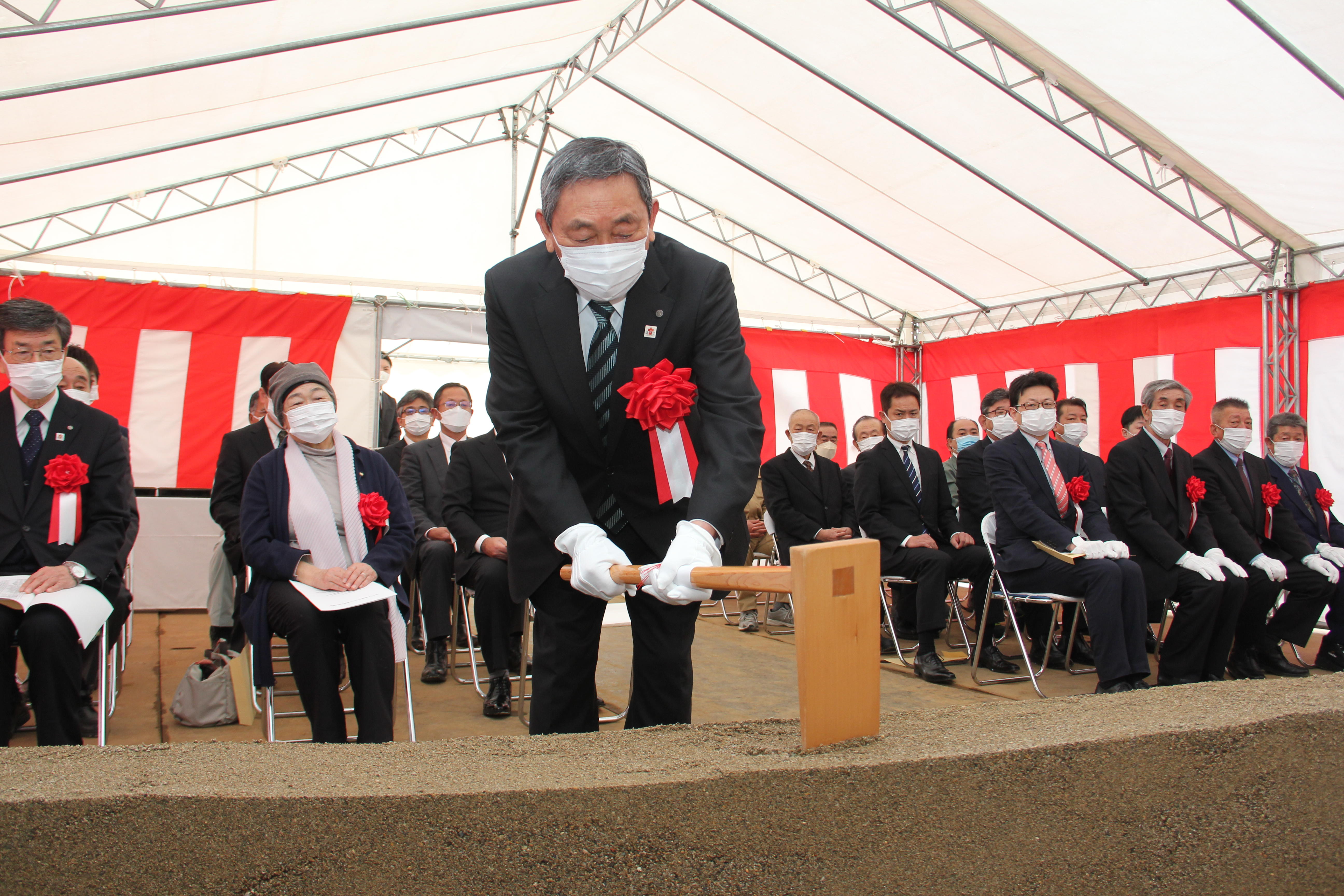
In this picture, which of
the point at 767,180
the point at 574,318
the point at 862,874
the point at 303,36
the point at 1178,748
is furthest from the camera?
the point at 767,180

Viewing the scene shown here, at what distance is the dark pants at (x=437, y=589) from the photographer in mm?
4945

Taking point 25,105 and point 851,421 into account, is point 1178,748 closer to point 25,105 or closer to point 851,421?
point 25,105

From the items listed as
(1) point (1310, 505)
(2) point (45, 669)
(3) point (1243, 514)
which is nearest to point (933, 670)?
(3) point (1243, 514)

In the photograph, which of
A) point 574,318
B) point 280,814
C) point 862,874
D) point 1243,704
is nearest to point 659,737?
point 862,874

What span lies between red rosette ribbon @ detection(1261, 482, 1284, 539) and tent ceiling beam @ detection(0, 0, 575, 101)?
5.88 m

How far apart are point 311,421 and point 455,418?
2.00 m

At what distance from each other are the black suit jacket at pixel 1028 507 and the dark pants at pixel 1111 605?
15 centimetres

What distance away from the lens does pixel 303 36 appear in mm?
5871

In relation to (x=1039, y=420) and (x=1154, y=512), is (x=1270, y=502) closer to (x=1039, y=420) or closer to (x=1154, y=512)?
(x=1154, y=512)

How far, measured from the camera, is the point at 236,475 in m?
4.38

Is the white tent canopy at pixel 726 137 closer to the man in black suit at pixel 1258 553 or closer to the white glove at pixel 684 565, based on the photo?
the man in black suit at pixel 1258 553

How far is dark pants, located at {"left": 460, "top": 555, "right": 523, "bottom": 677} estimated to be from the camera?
4.24 meters

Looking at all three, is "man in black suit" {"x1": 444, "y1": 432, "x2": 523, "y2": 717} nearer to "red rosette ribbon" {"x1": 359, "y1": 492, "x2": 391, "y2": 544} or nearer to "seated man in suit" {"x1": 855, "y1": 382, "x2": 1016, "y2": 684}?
"red rosette ribbon" {"x1": 359, "y1": 492, "x2": 391, "y2": 544}

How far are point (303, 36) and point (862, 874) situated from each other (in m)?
6.46
